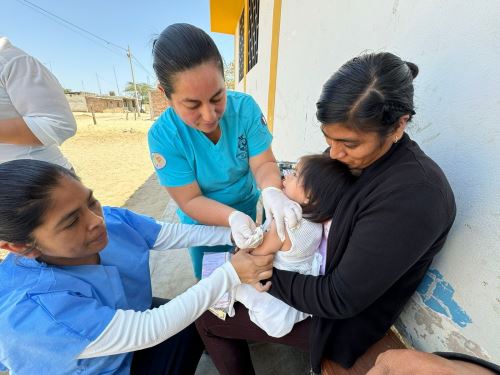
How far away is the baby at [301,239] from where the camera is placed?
103 centimetres

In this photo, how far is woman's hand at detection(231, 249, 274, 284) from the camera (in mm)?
1136

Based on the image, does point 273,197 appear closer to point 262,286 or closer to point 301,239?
point 301,239

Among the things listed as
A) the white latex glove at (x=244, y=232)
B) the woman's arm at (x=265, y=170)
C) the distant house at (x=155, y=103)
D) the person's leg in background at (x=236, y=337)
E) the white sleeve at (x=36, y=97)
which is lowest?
the distant house at (x=155, y=103)

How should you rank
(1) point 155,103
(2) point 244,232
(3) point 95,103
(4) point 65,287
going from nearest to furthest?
(4) point 65,287, (2) point 244,232, (1) point 155,103, (3) point 95,103

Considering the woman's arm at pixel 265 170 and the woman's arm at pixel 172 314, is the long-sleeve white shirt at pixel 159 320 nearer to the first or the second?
the woman's arm at pixel 172 314

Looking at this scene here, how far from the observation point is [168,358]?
4.44ft

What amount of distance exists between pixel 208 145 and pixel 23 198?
0.84 meters

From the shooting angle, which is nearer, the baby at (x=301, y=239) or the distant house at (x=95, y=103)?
the baby at (x=301, y=239)

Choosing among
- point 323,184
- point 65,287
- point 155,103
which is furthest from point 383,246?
point 155,103

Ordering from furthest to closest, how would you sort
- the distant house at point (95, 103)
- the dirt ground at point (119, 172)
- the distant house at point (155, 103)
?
the distant house at point (95, 103)
the distant house at point (155, 103)
the dirt ground at point (119, 172)

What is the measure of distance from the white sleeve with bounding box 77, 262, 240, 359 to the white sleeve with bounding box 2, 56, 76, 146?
1115mm

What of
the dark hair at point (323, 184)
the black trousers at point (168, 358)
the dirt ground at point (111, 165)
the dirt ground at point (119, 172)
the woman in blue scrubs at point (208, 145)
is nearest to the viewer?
the dark hair at point (323, 184)

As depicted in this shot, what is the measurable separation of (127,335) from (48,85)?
143cm

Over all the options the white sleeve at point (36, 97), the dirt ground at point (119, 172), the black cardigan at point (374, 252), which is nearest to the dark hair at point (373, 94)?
the black cardigan at point (374, 252)
